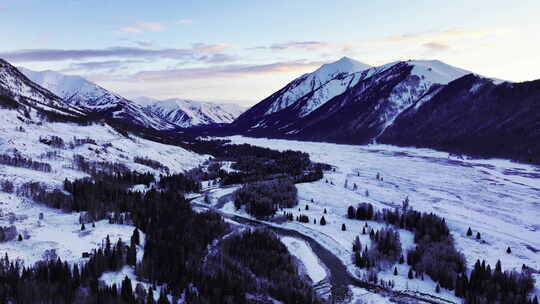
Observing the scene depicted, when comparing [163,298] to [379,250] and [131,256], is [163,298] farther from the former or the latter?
[379,250]

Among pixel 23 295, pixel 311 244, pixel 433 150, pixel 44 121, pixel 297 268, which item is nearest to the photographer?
pixel 23 295

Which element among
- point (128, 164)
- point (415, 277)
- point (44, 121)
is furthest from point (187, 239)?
point (44, 121)

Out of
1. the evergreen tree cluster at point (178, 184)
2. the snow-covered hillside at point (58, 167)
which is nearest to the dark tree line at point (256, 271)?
the snow-covered hillside at point (58, 167)

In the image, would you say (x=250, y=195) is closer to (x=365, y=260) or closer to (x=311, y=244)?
(x=311, y=244)

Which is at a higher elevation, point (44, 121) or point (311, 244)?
point (44, 121)

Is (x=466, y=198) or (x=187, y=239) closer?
(x=187, y=239)

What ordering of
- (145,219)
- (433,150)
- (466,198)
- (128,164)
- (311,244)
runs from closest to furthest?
(311,244)
(145,219)
(466,198)
(128,164)
(433,150)

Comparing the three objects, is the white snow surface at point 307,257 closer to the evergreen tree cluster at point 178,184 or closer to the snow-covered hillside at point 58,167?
the snow-covered hillside at point 58,167

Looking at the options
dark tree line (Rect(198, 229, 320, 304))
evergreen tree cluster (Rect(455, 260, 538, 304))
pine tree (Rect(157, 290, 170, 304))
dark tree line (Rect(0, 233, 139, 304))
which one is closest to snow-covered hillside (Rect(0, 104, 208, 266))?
dark tree line (Rect(0, 233, 139, 304))
